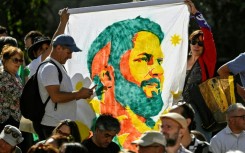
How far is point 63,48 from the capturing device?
14375mm

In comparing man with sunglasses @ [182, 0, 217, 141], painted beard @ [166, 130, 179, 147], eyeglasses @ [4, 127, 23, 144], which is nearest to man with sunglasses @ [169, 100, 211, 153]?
painted beard @ [166, 130, 179, 147]

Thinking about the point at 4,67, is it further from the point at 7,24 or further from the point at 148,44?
the point at 7,24

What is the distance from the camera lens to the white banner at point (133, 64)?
1479 cm

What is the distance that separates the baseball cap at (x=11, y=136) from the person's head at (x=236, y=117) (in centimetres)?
243

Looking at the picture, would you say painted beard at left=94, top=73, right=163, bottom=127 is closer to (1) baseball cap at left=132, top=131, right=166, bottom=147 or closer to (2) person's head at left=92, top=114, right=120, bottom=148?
(2) person's head at left=92, top=114, right=120, bottom=148

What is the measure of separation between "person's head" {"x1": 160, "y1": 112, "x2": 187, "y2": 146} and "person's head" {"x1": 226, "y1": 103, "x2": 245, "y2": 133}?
195 centimetres

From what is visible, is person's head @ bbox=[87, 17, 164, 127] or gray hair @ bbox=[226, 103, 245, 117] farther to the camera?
person's head @ bbox=[87, 17, 164, 127]

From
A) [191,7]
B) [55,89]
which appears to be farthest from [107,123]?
[191,7]

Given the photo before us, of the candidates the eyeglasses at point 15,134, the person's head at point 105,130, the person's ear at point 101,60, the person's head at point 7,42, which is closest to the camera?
the eyeglasses at point 15,134

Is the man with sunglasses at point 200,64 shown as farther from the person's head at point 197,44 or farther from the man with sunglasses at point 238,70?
the man with sunglasses at point 238,70

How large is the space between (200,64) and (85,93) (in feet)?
5.47

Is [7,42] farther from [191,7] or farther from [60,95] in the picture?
[191,7]

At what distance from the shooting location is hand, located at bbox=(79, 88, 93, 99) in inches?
559

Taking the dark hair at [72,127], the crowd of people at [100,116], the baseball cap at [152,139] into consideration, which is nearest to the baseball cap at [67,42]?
the crowd of people at [100,116]
